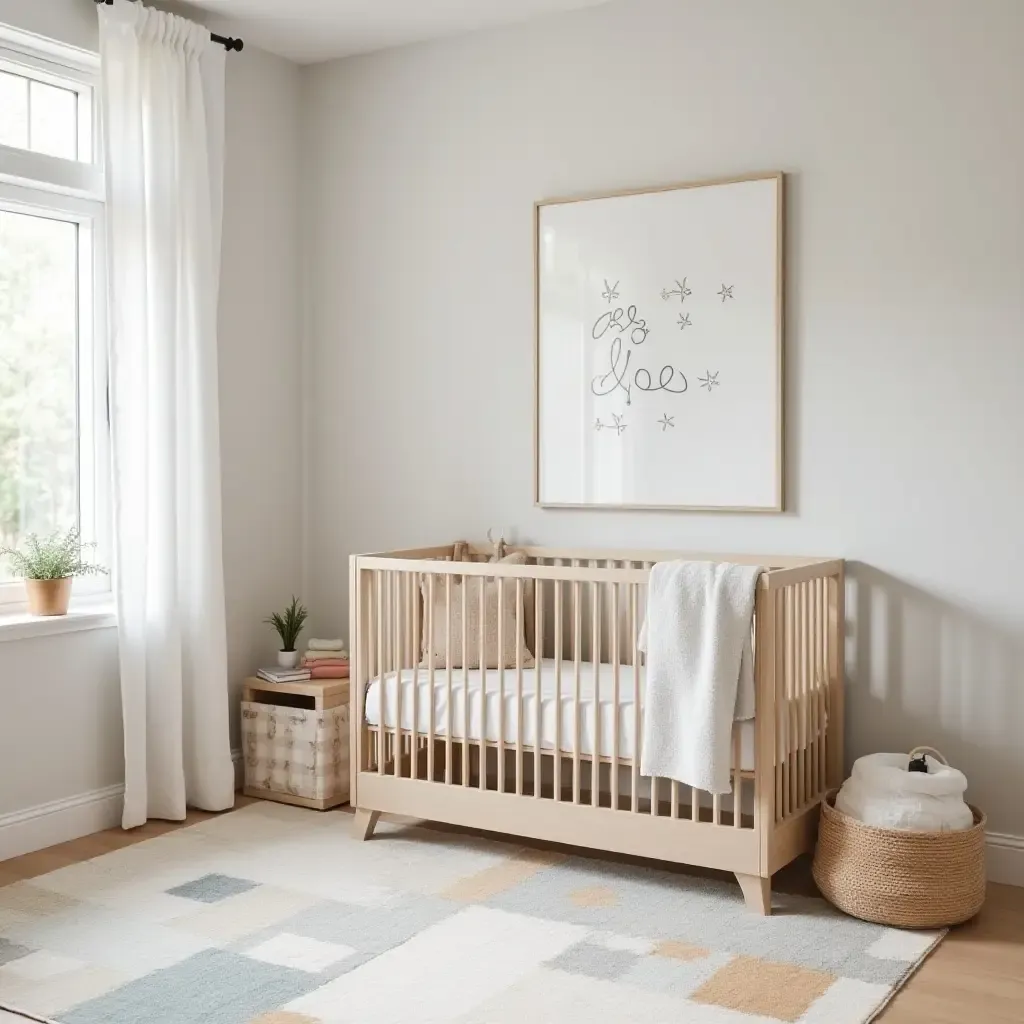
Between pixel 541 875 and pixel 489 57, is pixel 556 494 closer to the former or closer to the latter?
pixel 541 875

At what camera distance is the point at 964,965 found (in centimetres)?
256

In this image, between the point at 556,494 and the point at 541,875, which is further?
the point at 556,494

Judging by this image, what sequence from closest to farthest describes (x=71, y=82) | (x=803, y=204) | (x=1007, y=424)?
(x=1007, y=424) < (x=803, y=204) < (x=71, y=82)

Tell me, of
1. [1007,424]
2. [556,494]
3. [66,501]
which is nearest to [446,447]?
[556,494]

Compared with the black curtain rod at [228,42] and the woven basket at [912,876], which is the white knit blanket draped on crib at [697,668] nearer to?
the woven basket at [912,876]

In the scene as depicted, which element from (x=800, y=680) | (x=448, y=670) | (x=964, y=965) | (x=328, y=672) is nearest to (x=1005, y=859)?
(x=964, y=965)

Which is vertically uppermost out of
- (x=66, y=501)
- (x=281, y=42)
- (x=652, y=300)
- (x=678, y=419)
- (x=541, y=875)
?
(x=281, y=42)

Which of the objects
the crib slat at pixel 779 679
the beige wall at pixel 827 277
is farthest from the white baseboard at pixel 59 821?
the crib slat at pixel 779 679

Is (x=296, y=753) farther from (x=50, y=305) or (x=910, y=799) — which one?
(x=910, y=799)

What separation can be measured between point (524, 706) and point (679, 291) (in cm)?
126

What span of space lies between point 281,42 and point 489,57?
0.71 m

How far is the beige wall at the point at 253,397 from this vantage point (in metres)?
3.57

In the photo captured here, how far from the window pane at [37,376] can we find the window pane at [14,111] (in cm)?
21

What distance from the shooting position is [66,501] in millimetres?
3619
